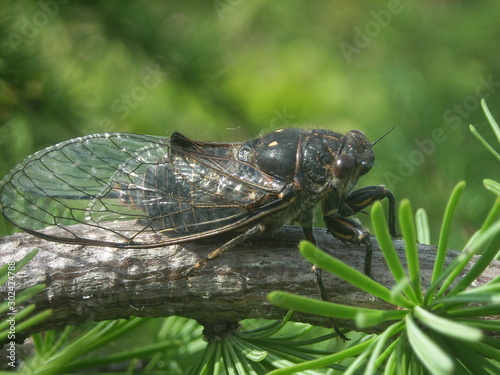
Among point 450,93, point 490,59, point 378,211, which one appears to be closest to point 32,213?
point 378,211

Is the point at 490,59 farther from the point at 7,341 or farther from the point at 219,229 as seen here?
the point at 7,341

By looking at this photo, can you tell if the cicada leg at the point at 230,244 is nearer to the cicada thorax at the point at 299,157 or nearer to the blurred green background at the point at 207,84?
the cicada thorax at the point at 299,157

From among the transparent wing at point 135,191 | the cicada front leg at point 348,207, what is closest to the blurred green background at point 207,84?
the transparent wing at point 135,191

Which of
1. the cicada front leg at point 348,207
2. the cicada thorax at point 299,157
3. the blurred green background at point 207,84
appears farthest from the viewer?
the blurred green background at point 207,84

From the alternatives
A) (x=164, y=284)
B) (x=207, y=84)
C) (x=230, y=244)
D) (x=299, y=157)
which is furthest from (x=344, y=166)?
(x=207, y=84)

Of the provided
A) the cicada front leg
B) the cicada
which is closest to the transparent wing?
the cicada

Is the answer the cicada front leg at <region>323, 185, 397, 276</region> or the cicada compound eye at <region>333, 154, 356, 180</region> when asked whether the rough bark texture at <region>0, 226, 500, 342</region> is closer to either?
the cicada front leg at <region>323, 185, 397, 276</region>
